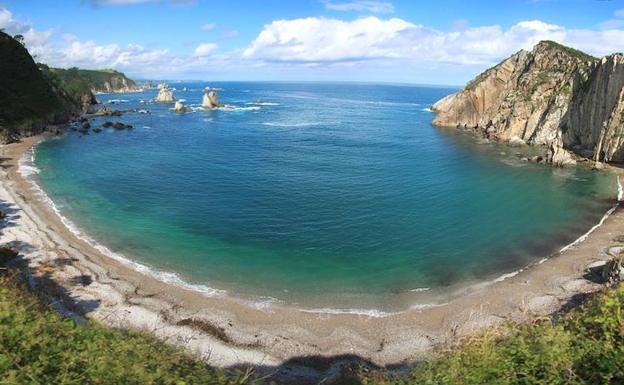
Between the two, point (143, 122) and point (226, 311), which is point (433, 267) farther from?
point (143, 122)

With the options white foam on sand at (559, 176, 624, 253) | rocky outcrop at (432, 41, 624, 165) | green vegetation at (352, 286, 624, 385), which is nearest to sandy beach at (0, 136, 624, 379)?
white foam on sand at (559, 176, 624, 253)

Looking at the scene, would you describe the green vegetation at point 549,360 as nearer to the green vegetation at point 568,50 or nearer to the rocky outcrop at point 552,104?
the rocky outcrop at point 552,104

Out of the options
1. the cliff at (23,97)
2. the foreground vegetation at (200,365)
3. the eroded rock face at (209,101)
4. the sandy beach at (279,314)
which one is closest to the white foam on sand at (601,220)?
the sandy beach at (279,314)

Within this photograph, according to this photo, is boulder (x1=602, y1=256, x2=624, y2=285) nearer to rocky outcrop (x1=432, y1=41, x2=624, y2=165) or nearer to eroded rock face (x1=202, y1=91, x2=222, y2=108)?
rocky outcrop (x1=432, y1=41, x2=624, y2=165)

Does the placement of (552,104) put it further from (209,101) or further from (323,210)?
(209,101)

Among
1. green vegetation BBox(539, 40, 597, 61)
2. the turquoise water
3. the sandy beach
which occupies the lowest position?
the sandy beach

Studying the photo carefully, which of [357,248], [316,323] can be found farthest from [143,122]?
[316,323]

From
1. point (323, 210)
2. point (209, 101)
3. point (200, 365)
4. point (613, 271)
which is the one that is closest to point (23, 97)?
point (209, 101)
